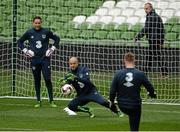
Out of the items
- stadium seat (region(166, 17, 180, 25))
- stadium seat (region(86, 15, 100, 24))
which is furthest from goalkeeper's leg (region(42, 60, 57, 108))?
stadium seat (region(86, 15, 100, 24))

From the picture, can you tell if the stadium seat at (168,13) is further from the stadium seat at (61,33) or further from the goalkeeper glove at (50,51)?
the goalkeeper glove at (50,51)

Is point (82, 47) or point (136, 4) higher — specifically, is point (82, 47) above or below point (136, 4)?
below

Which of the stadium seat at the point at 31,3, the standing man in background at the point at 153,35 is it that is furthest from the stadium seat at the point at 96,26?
the standing man in background at the point at 153,35

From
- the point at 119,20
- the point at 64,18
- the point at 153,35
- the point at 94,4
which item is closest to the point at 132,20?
the point at 119,20

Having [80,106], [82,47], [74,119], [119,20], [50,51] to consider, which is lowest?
[74,119]

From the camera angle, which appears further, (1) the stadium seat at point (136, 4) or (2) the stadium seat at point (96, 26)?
(1) the stadium seat at point (136, 4)

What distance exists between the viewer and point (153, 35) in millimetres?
21234

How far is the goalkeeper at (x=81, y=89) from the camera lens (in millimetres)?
16469

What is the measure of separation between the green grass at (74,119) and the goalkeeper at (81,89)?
0.23m

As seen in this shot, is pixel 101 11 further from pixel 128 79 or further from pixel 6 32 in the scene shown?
pixel 128 79

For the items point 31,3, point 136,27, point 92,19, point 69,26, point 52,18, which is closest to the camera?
point 31,3

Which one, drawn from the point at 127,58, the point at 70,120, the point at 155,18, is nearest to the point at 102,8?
the point at 155,18

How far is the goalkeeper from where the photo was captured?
1647cm

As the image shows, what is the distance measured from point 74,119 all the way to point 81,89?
79 cm
